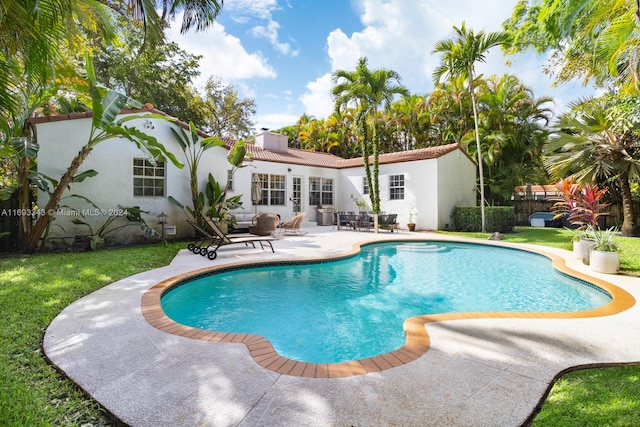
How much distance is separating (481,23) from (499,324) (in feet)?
49.8

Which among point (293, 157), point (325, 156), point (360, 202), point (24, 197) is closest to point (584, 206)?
point (360, 202)

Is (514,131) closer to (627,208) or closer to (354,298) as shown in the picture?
(627,208)

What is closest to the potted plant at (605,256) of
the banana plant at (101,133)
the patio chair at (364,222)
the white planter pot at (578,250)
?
the white planter pot at (578,250)

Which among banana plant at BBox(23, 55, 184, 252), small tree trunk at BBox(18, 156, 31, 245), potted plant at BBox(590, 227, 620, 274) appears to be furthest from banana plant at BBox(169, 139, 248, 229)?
potted plant at BBox(590, 227, 620, 274)

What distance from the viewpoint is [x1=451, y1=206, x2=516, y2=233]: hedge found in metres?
15.9

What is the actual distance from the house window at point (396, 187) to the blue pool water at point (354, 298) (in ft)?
29.0

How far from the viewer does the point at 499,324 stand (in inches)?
164

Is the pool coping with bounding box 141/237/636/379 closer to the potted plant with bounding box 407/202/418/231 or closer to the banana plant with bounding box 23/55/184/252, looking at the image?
the banana plant with bounding box 23/55/184/252

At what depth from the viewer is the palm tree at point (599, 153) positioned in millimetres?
13070

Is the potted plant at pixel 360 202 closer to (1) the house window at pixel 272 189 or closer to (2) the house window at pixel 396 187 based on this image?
(2) the house window at pixel 396 187

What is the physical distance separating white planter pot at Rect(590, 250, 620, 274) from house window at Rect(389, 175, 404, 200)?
36.4ft

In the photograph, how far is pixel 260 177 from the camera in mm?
18078

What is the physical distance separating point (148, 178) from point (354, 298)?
9430mm

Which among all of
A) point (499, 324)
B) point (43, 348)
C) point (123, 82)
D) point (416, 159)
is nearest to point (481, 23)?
point (416, 159)
